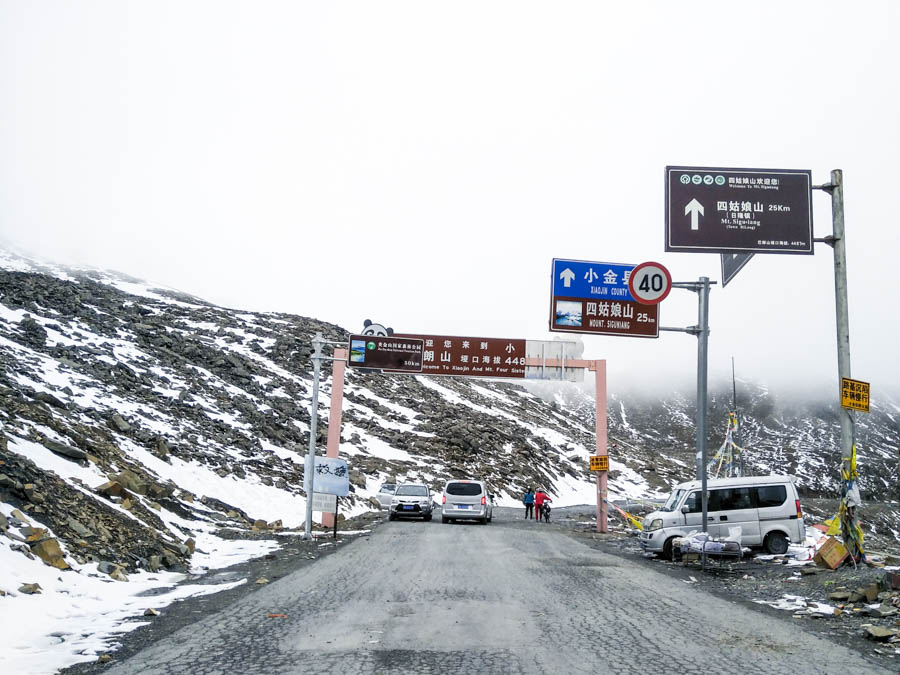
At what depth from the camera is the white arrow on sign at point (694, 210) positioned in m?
14.0

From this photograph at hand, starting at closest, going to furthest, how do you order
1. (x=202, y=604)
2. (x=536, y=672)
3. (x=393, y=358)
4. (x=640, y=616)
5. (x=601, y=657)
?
(x=536, y=672)
(x=601, y=657)
(x=640, y=616)
(x=202, y=604)
(x=393, y=358)

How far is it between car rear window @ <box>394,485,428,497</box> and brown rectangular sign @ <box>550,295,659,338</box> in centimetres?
1302

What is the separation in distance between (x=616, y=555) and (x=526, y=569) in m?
5.29

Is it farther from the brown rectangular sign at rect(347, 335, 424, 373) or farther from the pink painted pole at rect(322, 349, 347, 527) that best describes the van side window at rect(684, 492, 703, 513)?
the pink painted pole at rect(322, 349, 347, 527)

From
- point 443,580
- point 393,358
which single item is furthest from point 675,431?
point 443,580

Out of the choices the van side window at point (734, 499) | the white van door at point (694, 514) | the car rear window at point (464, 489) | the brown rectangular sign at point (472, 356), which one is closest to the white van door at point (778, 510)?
the van side window at point (734, 499)

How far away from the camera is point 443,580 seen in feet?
37.7

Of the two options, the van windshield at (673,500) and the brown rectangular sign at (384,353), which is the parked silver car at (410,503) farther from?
the van windshield at (673,500)

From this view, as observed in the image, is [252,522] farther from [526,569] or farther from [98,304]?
[98,304]

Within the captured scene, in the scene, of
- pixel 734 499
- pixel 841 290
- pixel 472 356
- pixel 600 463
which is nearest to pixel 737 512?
pixel 734 499

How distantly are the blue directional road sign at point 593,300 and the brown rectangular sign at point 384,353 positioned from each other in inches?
258

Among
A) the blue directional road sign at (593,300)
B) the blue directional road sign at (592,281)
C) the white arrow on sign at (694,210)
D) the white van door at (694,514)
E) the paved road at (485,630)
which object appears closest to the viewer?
the paved road at (485,630)

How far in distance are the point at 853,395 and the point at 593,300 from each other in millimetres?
8666

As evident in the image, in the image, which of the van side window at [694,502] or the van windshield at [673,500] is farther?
the van windshield at [673,500]
